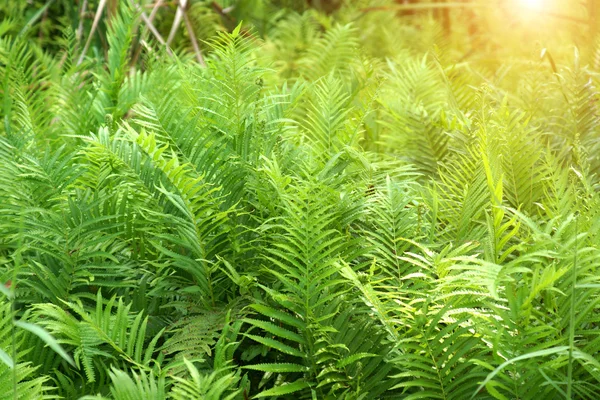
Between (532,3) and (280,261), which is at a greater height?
(532,3)

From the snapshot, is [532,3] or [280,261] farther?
[532,3]

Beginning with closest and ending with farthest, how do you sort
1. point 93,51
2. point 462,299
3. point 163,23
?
point 462,299
point 93,51
point 163,23

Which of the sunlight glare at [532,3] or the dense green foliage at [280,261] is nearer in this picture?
the dense green foliage at [280,261]

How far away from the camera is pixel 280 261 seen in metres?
1.28

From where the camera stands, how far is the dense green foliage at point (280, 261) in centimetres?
105

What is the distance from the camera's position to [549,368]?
1.01 meters

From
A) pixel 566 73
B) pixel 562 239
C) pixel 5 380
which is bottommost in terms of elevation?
pixel 5 380

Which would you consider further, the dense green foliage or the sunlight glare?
→ the sunlight glare

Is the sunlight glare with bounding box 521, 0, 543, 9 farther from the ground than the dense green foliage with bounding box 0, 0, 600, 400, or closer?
farther from the ground

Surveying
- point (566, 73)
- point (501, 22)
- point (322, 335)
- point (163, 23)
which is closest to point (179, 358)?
point (322, 335)

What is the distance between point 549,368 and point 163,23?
250 centimetres

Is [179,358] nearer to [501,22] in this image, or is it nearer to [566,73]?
[566,73]

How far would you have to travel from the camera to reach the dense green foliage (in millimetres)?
1050

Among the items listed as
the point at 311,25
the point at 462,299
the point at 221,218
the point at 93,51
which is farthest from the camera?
the point at 311,25
